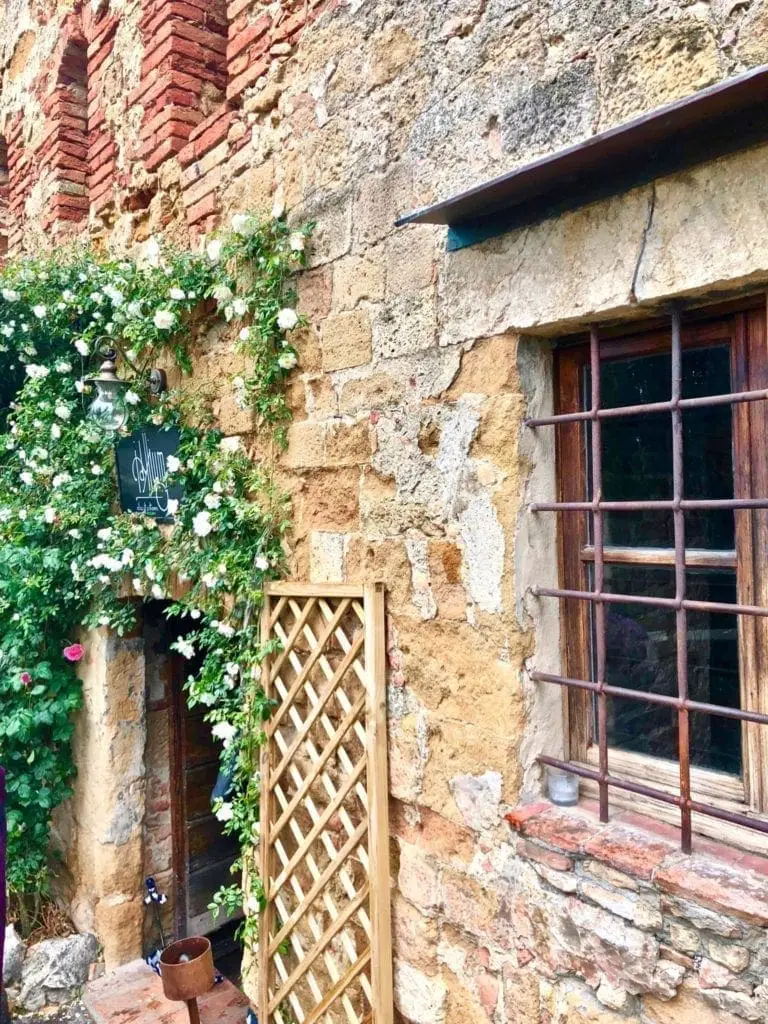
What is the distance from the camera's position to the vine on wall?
101 inches

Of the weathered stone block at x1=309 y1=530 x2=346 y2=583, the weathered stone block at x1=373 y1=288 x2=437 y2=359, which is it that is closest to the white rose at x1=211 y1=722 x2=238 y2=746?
the weathered stone block at x1=309 y1=530 x2=346 y2=583

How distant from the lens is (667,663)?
1766mm

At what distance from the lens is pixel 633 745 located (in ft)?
5.98

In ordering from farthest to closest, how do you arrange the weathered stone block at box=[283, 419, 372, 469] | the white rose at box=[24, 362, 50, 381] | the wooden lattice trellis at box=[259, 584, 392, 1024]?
the white rose at box=[24, 362, 50, 381] < the weathered stone block at box=[283, 419, 372, 469] < the wooden lattice trellis at box=[259, 584, 392, 1024]

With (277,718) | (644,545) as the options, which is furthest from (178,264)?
(644,545)

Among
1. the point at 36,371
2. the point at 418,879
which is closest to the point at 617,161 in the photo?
the point at 418,879

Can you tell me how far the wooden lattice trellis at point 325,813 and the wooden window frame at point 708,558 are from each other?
0.60 m

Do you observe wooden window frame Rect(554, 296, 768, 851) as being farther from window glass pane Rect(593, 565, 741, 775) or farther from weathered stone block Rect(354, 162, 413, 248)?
weathered stone block Rect(354, 162, 413, 248)

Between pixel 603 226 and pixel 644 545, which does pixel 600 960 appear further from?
pixel 603 226

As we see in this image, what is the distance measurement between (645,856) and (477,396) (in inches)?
46.6

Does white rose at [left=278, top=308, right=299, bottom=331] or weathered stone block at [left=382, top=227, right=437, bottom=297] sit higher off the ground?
weathered stone block at [left=382, top=227, right=437, bottom=297]

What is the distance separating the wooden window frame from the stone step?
2.34 m

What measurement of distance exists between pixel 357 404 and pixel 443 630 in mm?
765

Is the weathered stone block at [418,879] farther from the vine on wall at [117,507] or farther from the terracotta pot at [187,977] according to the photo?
the terracotta pot at [187,977]
